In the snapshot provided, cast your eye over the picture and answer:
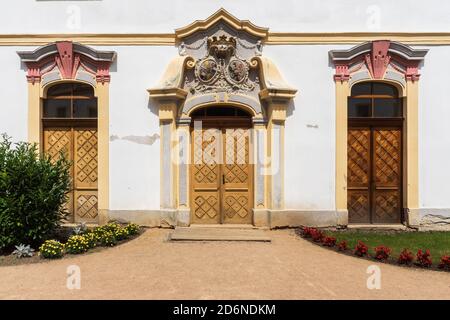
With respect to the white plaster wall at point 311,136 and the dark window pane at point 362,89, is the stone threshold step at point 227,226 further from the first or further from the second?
the dark window pane at point 362,89

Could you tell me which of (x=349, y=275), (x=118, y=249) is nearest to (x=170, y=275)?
(x=118, y=249)

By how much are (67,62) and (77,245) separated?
434cm

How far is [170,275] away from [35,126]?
5.55 metres

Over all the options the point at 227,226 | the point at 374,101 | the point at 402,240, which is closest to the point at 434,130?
the point at 374,101

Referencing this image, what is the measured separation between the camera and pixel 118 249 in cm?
685

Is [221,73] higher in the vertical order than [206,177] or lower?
higher

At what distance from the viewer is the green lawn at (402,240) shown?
682cm

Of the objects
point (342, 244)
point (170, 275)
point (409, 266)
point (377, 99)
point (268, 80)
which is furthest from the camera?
point (377, 99)

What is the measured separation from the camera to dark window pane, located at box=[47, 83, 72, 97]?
29.2ft

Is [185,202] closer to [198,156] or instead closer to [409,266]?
[198,156]

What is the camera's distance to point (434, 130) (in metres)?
8.63

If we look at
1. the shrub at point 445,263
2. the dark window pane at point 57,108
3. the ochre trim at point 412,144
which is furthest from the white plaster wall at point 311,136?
the dark window pane at point 57,108

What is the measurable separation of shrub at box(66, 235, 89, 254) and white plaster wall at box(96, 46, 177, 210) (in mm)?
1935

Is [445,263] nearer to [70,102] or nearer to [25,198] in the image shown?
[25,198]
